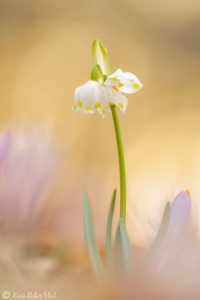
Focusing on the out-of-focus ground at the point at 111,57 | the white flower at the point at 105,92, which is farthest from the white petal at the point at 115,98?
the out-of-focus ground at the point at 111,57

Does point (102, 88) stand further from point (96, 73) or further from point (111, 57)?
point (111, 57)

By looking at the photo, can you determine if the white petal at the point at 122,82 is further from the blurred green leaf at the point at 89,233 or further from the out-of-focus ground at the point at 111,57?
the out-of-focus ground at the point at 111,57

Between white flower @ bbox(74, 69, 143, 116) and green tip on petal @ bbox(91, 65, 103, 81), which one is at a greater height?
green tip on petal @ bbox(91, 65, 103, 81)

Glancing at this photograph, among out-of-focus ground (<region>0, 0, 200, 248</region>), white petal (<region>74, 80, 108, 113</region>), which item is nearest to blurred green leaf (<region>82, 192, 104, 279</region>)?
white petal (<region>74, 80, 108, 113</region>)

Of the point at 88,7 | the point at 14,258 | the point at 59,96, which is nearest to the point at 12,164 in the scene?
the point at 14,258

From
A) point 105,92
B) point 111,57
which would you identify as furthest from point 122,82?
point 111,57

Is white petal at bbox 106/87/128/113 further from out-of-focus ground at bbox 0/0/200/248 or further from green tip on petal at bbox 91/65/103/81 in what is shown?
out-of-focus ground at bbox 0/0/200/248
